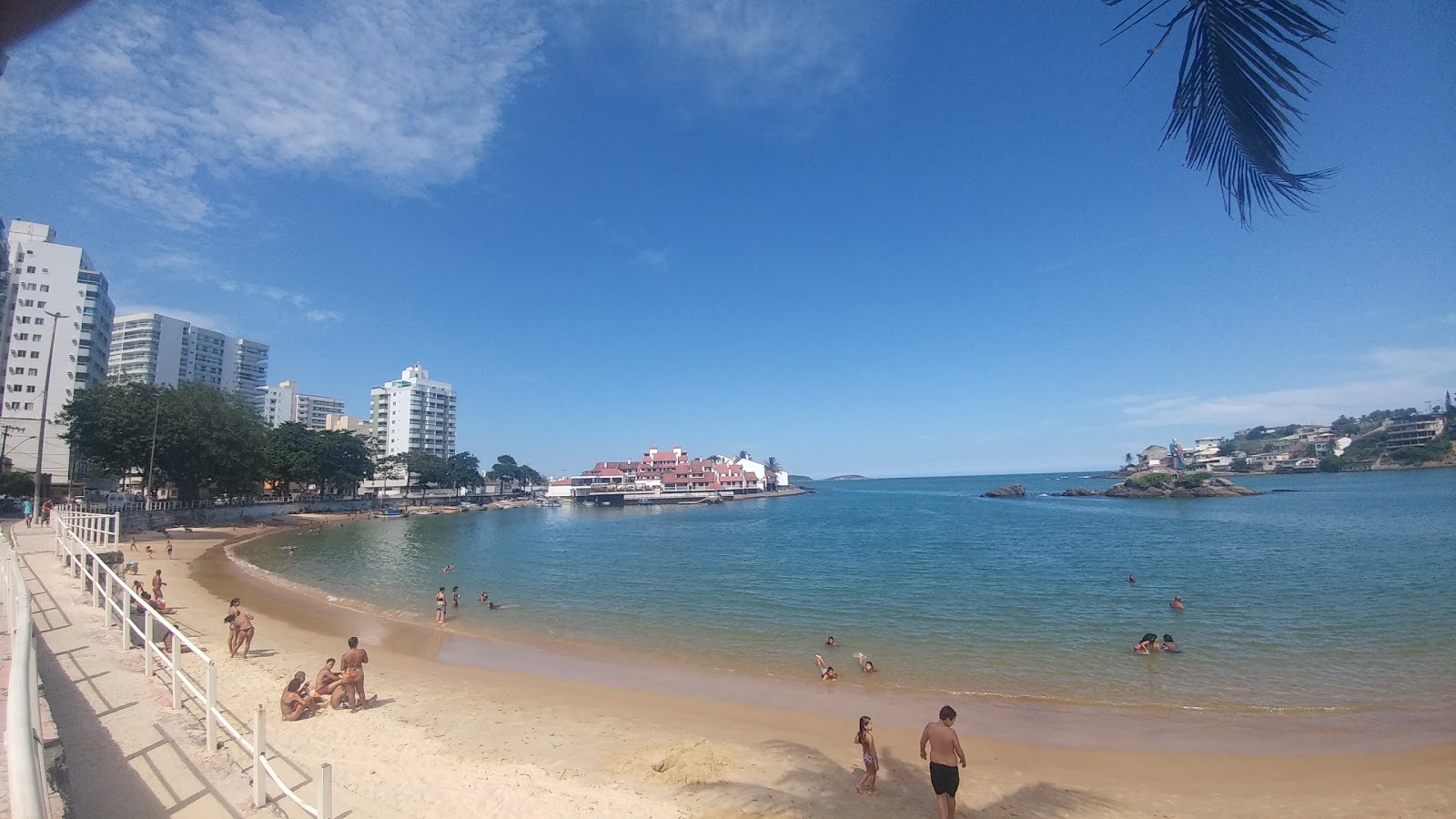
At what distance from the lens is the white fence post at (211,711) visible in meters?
7.08

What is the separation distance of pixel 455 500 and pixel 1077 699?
129067 mm

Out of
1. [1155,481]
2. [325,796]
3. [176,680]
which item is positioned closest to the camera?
[325,796]

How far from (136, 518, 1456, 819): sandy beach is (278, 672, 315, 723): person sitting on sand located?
0.28 m

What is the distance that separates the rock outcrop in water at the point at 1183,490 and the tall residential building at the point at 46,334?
471 feet

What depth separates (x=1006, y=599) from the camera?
27641 mm

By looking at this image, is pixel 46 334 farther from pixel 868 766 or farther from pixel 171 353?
pixel 868 766

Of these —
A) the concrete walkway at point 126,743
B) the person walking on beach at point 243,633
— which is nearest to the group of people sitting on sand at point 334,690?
the concrete walkway at point 126,743

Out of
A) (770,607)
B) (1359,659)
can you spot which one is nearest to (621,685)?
(770,607)

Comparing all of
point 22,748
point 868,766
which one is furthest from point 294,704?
point 22,748

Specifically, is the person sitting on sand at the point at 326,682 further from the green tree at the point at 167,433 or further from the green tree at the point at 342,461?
the green tree at the point at 342,461

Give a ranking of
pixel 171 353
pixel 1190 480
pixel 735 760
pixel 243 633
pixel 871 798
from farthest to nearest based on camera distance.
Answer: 1. pixel 171 353
2. pixel 1190 480
3. pixel 243 633
4. pixel 735 760
5. pixel 871 798

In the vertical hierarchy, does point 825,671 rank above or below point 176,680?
below

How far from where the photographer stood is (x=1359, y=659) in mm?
18391

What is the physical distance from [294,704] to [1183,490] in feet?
408
